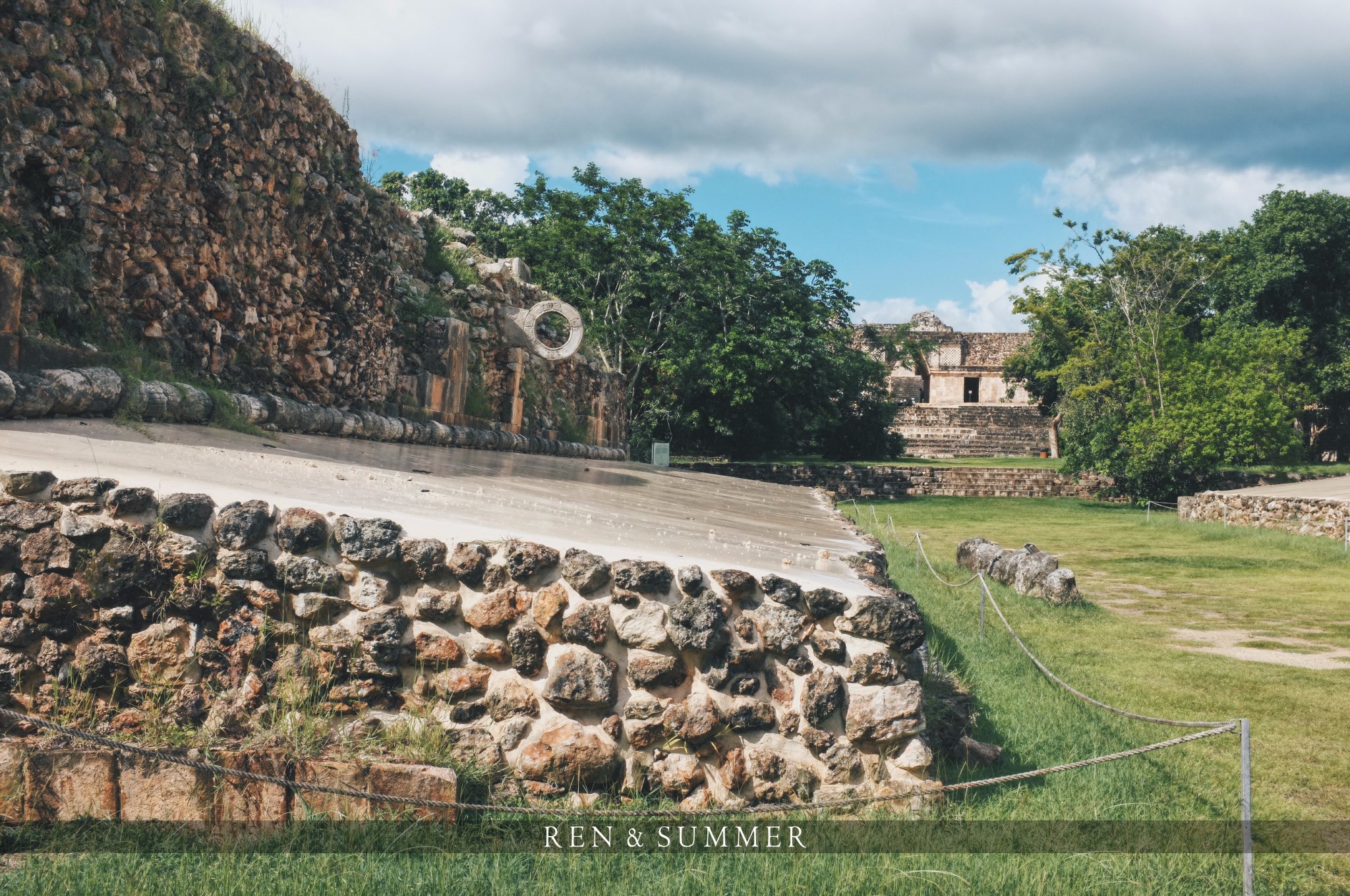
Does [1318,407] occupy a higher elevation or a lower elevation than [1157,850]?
higher

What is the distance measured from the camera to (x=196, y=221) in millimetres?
6574

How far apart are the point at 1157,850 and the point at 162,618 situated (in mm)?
3739

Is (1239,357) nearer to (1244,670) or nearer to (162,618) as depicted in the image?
(1244,670)

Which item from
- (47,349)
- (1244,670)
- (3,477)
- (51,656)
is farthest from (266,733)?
(1244,670)

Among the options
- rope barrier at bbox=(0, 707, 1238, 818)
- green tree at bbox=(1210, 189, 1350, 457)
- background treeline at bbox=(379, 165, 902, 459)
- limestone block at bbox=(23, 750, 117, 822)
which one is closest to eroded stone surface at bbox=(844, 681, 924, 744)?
rope barrier at bbox=(0, 707, 1238, 818)

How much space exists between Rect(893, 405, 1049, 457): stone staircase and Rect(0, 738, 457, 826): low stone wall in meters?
39.2

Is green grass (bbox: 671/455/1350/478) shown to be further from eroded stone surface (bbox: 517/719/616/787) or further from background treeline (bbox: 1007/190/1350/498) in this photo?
eroded stone surface (bbox: 517/719/616/787)

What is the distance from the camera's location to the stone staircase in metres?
42.3

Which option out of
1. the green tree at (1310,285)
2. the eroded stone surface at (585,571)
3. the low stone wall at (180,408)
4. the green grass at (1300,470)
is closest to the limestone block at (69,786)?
the eroded stone surface at (585,571)

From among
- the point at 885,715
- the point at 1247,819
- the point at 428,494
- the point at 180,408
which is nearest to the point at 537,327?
the point at 180,408

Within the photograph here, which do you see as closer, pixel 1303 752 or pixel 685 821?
pixel 685 821

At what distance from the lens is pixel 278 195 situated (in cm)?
766

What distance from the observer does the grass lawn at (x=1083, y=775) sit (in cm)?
296

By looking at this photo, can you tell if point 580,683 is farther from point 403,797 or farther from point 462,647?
point 403,797
